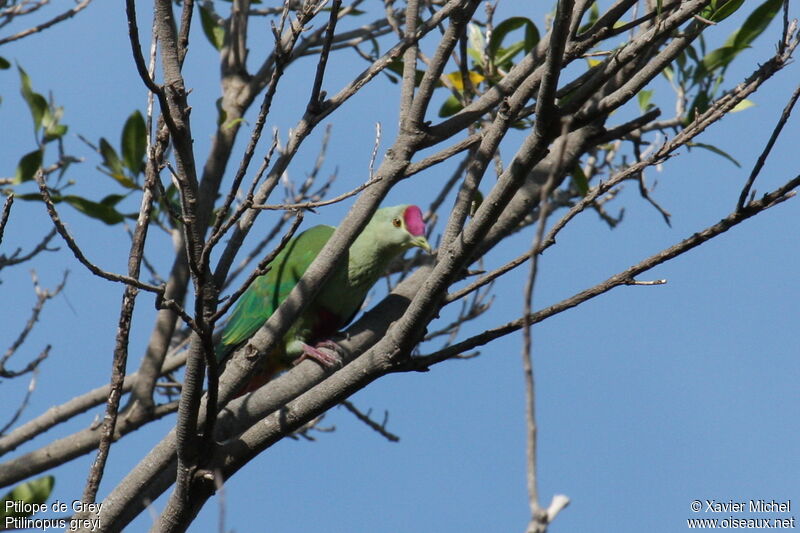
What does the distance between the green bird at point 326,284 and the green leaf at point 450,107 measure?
517mm

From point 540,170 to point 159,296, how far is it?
5.14ft

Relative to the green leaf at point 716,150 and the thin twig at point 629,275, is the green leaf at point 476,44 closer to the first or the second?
the green leaf at point 716,150

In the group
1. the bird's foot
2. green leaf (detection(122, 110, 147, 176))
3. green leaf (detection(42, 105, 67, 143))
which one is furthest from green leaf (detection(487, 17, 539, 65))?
green leaf (detection(42, 105, 67, 143))

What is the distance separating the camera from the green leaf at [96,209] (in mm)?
4301

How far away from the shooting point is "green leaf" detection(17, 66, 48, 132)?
14.9ft

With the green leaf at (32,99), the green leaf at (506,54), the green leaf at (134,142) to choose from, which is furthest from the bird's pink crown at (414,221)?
the green leaf at (32,99)

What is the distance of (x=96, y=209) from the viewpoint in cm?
432

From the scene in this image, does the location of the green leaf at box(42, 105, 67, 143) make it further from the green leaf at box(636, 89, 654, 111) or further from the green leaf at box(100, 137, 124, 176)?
the green leaf at box(636, 89, 654, 111)

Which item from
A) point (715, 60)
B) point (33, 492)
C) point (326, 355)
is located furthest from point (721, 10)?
point (33, 492)

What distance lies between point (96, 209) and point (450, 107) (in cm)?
180

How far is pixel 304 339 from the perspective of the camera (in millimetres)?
4152

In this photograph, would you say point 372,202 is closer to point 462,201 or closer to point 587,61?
point 462,201

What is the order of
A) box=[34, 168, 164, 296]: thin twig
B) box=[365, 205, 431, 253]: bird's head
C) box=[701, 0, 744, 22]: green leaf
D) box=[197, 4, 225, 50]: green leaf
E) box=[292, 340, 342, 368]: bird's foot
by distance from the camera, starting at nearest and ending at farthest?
box=[34, 168, 164, 296]: thin twig
box=[701, 0, 744, 22]: green leaf
box=[292, 340, 342, 368]: bird's foot
box=[365, 205, 431, 253]: bird's head
box=[197, 4, 225, 50]: green leaf

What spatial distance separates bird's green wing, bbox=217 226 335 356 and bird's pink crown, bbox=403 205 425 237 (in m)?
0.42
